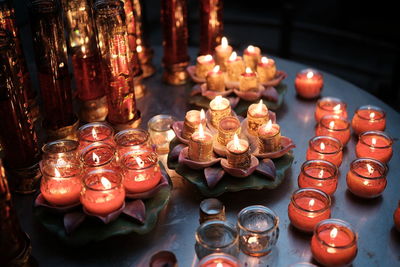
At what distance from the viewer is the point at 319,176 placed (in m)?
1.57

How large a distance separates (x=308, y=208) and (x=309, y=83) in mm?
779

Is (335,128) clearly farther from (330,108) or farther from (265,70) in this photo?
(265,70)

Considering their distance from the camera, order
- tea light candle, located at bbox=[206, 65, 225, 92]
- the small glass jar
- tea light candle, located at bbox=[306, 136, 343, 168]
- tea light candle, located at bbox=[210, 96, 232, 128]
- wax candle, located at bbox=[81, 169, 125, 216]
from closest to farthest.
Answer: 1. the small glass jar
2. wax candle, located at bbox=[81, 169, 125, 216]
3. tea light candle, located at bbox=[306, 136, 343, 168]
4. tea light candle, located at bbox=[210, 96, 232, 128]
5. tea light candle, located at bbox=[206, 65, 225, 92]

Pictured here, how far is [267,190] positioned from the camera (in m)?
1.61

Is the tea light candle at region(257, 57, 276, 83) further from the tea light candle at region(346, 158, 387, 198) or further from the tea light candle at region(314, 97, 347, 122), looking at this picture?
the tea light candle at region(346, 158, 387, 198)

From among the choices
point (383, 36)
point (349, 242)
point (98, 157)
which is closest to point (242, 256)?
point (349, 242)

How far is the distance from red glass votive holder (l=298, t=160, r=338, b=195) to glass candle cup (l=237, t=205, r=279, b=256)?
0.20 metres

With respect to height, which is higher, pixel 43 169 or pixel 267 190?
pixel 43 169

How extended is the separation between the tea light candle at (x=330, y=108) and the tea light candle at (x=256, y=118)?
31cm

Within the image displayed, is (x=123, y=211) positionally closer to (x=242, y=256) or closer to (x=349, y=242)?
(x=242, y=256)

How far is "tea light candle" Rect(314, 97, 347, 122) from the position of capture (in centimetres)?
192

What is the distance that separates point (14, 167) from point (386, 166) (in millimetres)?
1201

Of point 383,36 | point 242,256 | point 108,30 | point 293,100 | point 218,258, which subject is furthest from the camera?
point 383,36

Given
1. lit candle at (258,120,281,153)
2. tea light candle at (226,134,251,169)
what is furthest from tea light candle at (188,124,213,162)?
lit candle at (258,120,281,153)
